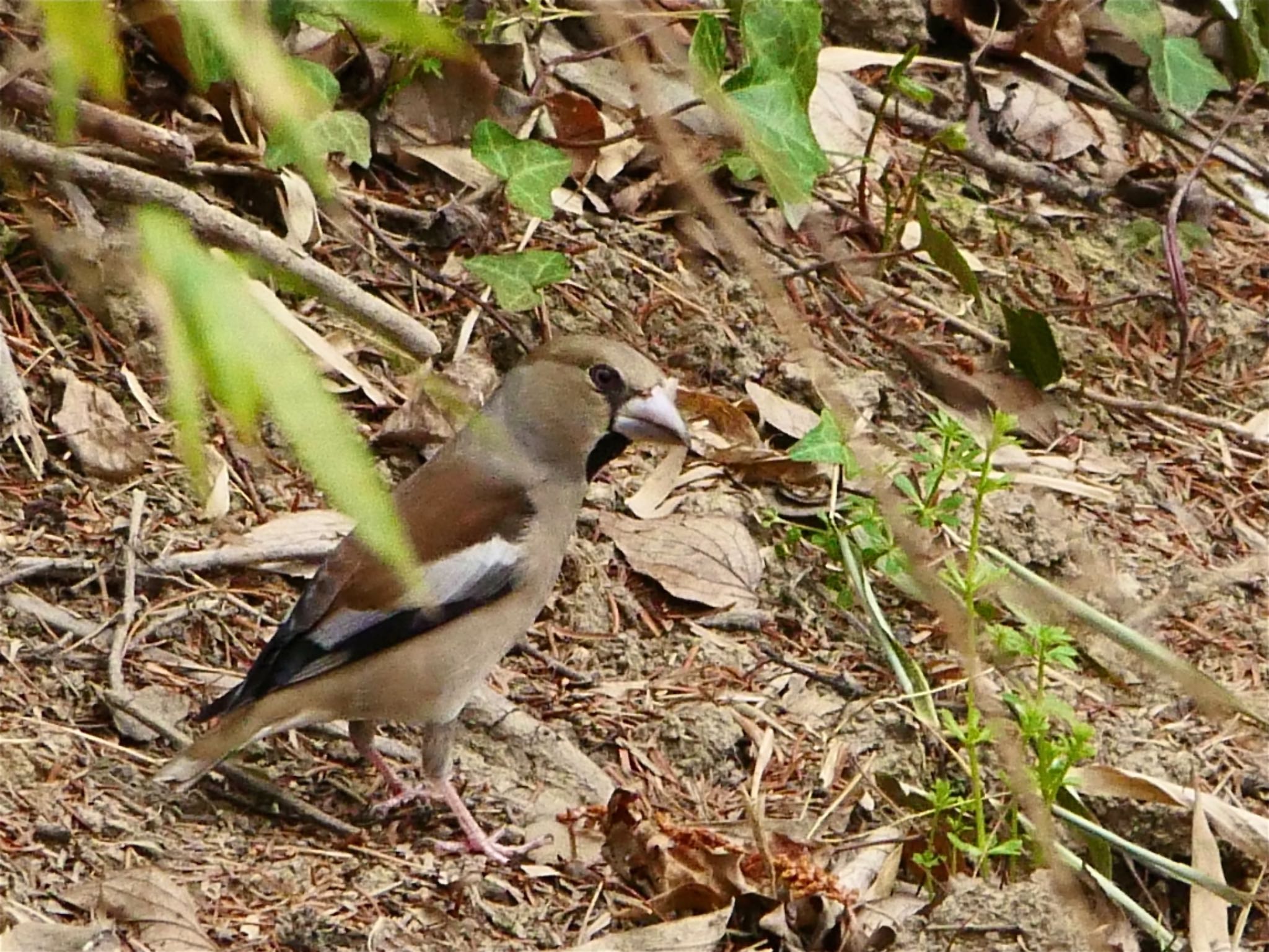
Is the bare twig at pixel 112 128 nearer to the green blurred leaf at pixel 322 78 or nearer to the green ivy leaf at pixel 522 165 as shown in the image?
the green blurred leaf at pixel 322 78

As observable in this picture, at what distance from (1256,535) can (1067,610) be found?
1.26 m

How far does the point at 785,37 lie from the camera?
4.86 m

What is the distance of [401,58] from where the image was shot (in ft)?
17.1

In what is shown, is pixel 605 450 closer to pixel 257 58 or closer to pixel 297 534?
pixel 297 534

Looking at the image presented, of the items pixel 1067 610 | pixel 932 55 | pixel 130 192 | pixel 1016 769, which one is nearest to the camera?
pixel 1016 769

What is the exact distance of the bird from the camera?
3.79m

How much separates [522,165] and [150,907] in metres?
2.39

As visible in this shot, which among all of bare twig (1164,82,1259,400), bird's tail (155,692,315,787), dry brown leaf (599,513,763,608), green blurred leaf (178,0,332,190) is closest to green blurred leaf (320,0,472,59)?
green blurred leaf (178,0,332,190)

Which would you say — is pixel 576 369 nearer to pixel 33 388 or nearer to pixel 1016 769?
pixel 33 388

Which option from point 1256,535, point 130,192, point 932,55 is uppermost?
point 130,192

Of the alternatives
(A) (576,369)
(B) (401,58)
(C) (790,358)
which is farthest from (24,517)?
(C) (790,358)

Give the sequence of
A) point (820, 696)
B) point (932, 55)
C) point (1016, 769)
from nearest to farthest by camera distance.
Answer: point (1016, 769)
point (820, 696)
point (932, 55)

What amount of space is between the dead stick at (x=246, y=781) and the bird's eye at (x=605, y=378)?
1.26m

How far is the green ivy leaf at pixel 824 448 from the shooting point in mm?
4180
